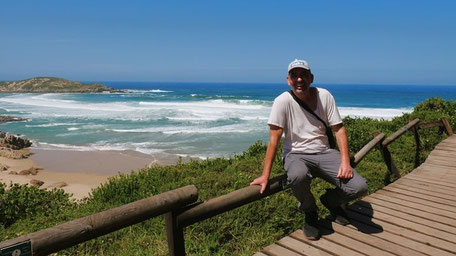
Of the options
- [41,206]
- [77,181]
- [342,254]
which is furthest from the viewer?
[77,181]

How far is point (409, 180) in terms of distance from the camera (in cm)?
577

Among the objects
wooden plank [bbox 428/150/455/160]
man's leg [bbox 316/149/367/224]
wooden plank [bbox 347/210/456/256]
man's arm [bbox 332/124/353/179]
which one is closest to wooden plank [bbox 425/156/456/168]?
wooden plank [bbox 428/150/455/160]

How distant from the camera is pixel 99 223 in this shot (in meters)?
2.21

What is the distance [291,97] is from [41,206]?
17.4 feet

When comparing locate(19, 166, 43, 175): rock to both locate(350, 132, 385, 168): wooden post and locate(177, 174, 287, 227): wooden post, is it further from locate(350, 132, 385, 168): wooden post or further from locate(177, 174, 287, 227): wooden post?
locate(177, 174, 287, 227): wooden post

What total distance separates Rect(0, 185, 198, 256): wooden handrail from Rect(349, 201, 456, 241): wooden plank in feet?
8.24

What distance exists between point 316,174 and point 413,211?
1.66m

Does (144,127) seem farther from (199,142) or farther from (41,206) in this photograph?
(41,206)

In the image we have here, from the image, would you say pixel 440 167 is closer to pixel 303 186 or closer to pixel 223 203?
pixel 303 186

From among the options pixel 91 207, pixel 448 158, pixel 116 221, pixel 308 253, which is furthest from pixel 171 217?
pixel 448 158

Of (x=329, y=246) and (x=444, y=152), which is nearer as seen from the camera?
(x=329, y=246)

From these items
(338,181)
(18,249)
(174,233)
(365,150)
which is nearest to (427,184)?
(365,150)

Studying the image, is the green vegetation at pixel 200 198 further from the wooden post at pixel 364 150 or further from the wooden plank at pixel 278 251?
the wooden post at pixel 364 150

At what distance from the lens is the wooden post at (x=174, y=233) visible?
105 inches
